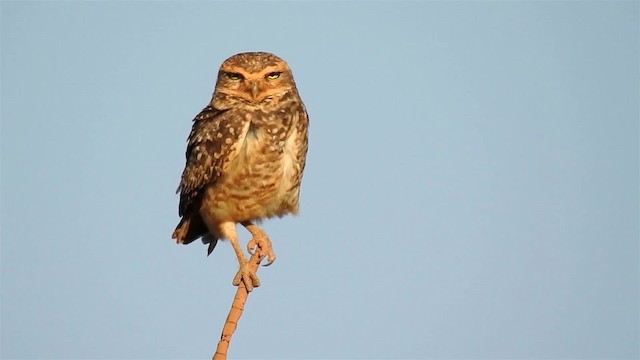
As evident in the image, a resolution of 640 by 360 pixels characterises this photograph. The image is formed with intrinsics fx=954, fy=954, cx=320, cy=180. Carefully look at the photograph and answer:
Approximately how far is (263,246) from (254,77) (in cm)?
135

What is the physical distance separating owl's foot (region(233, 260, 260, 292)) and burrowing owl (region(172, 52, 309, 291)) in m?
0.42

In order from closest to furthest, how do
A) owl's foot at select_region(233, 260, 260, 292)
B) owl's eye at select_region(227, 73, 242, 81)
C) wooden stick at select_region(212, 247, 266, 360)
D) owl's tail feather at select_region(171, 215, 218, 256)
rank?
wooden stick at select_region(212, 247, 266, 360), owl's foot at select_region(233, 260, 260, 292), owl's eye at select_region(227, 73, 242, 81), owl's tail feather at select_region(171, 215, 218, 256)

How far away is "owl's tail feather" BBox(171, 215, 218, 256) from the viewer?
7.48 metres

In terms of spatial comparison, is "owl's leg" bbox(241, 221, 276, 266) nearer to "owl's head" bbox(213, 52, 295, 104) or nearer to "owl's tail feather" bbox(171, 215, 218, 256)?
"owl's tail feather" bbox(171, 215, 218, 256)

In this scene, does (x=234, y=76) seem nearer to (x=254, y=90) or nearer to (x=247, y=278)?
(x=254, y=90)

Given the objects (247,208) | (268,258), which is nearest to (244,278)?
(268,258)

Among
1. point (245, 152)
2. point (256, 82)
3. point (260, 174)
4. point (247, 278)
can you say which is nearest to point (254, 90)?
point (256, 82)

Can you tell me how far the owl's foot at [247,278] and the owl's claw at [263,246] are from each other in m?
0.24

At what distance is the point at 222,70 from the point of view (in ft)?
24.2

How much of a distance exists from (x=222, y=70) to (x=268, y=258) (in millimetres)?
1618

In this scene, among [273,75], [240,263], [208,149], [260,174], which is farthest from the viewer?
[273,75]

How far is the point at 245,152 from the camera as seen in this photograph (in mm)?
7062

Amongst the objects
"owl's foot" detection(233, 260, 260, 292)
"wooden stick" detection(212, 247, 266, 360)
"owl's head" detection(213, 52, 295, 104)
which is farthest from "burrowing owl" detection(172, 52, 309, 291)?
"wooden stick" detection(212, 247, 266, 360)

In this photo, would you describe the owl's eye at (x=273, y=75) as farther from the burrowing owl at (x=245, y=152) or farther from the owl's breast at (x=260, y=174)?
the owl's breast at (x=260, y=174)
